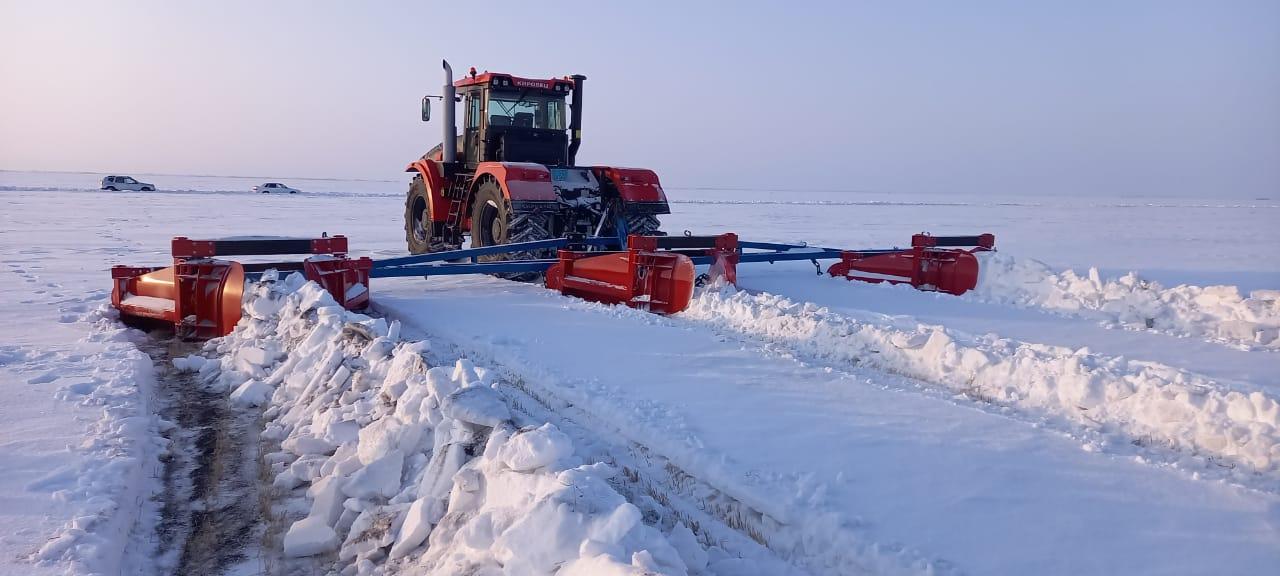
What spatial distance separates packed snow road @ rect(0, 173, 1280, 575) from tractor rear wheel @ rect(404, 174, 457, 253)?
119 inches

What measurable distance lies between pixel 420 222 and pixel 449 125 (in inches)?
82.6

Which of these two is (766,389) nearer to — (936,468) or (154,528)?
(936,468)

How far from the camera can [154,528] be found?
3.23 meters

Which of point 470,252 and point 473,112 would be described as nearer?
point 470,252

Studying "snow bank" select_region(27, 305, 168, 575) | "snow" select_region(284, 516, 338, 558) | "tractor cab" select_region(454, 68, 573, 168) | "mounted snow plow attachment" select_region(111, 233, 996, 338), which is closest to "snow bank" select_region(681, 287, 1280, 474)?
"mounted snow plow attachment" select_region(111, 233, 996, 338)

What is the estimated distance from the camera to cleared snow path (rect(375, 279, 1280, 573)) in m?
2.93

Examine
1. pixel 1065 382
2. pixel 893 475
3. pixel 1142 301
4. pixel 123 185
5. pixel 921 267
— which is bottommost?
pixel 893 475

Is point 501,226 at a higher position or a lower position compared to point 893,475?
higher

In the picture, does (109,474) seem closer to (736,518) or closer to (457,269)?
(736,518)

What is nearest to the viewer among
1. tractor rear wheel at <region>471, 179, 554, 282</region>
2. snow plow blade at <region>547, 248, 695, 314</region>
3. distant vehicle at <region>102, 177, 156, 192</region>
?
snow plow blade at <region>547, 248, 695, 314</region>

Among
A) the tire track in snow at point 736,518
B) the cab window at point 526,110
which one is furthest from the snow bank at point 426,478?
the cab window at point 526,110

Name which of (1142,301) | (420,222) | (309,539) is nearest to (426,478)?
(309,539)

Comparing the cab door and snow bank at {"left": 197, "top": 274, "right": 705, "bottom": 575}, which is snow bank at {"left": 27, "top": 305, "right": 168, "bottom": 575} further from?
the cab door

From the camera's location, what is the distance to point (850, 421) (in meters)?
4.32
